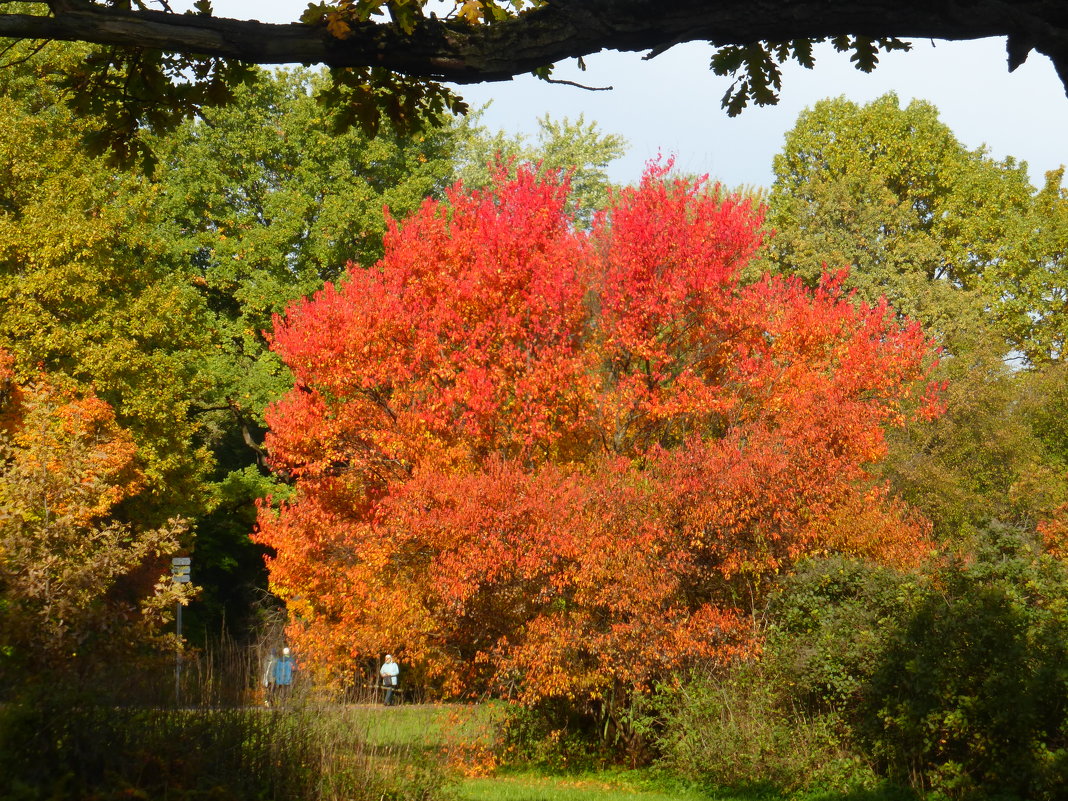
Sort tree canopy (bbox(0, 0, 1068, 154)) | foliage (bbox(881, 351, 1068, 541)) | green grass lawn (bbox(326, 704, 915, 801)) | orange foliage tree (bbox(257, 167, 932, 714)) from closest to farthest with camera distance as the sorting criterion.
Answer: tree canopy (bbox(0, 0, 1068, 154)) → green grass lawn (bbox(326, 704, 915, 801)) → orange foliage tree (bbox(257, 167, 932, 714)) → foliage (bbox(881, 351, 1068, 541))

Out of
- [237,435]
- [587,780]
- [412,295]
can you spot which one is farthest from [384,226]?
[587,780]

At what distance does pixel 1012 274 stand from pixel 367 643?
2737 centimetres

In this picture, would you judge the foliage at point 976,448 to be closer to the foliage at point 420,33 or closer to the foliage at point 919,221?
the foliage at point 919,221

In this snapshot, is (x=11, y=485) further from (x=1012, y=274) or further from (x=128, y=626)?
(x=1012, y=274)

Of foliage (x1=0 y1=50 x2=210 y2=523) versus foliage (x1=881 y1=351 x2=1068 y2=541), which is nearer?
foliage (x1=0 y1=50 x2=210 y2=523)

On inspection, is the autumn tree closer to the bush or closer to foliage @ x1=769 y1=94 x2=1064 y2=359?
foliage @ x1=769 y1=94 x2=1064 y2=359

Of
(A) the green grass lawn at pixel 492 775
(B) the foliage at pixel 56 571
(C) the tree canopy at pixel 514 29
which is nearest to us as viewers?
(C) the tree canopy at pixel 514 29

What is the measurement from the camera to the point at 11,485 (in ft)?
46.2

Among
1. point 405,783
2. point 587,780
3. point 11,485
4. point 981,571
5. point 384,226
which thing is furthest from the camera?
point 384,226

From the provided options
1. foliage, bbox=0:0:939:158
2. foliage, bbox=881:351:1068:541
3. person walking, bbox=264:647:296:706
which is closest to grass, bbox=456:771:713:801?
person walking, bbox=264:647:296:706

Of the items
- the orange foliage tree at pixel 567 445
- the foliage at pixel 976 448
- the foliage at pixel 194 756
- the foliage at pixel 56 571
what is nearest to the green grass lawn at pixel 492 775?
the foliage at pixel 194 756

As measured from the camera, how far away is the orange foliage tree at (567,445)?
46.4ft

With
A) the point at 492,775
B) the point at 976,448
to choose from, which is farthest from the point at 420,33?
the point at 976,448

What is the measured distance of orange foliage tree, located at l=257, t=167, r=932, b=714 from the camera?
46.4 feet
